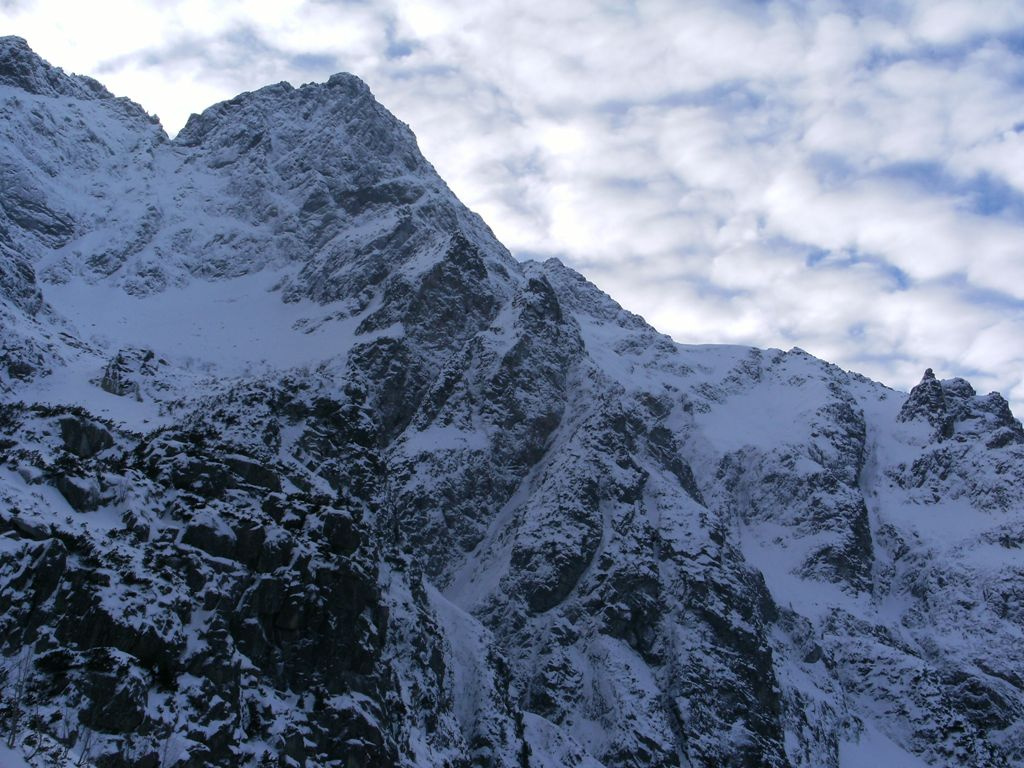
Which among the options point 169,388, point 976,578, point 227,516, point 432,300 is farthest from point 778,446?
point 227,516

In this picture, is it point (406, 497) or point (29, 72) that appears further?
point (29, 72)

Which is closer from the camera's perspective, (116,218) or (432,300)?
(432,300)

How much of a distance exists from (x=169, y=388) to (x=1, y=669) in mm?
37049

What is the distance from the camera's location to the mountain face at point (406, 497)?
4772 centimetres

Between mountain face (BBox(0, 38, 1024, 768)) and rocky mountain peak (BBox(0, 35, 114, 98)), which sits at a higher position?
rocky mountain peak (BBox(0, 35, 114, 98))

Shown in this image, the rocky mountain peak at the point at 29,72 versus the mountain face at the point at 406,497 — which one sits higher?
the rocky mountain peak at the point at 29,72

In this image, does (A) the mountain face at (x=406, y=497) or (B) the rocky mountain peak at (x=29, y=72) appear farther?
(B) the rocky mountain peak at (x=29, y=72)

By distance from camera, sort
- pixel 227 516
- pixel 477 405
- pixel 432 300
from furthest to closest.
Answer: pixel 432 300, pixel 477 405, pixel 227 516

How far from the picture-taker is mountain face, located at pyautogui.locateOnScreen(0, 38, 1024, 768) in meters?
47.7

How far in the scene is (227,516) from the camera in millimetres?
52875

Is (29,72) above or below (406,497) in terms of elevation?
above

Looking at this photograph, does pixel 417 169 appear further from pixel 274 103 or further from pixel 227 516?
pixel 227 516

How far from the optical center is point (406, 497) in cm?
9362

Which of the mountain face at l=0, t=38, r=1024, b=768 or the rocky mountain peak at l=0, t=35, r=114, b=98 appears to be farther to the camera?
the rocky mountain peak at l=0, t=35, r=114, b=98
